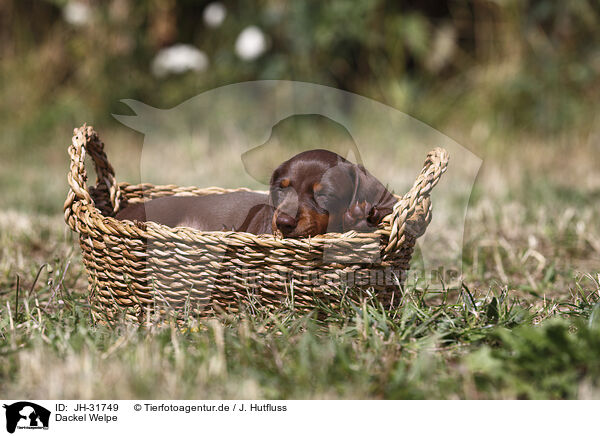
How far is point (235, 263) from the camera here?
7.14 ft

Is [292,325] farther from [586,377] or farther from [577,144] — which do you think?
[577,144]

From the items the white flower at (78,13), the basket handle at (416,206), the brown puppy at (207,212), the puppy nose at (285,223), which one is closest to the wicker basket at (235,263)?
the basket handle at (416,206)

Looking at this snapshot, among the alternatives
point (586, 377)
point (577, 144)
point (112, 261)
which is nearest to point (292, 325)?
point (112, 261)

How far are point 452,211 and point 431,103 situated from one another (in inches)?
121

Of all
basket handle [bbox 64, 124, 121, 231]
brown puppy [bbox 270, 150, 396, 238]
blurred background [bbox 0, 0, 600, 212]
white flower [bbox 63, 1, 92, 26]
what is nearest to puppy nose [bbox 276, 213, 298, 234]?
brown puppy [bbox 270, 150, 396, 238]

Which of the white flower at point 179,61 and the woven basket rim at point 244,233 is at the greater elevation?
the white flower at point 179,61

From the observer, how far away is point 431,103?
6.91 m

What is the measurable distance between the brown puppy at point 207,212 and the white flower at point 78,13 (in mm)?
5005

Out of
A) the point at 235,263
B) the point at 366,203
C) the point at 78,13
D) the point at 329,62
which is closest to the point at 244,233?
the point at 235,263

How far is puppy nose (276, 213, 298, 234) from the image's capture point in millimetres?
2383
